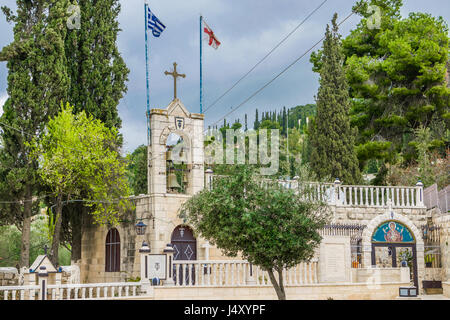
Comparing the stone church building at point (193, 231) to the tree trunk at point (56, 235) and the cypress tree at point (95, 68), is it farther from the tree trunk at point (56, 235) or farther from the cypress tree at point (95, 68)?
the cypress tree at point (95, 68)

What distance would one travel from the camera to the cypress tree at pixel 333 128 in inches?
1064

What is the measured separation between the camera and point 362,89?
109 ft

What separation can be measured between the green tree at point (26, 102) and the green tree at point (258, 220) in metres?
10.2

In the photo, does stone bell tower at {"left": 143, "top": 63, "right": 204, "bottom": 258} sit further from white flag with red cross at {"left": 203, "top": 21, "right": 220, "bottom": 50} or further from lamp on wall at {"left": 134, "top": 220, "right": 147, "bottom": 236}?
white flag with red cross at {"left": 203, "top": 21, "right": 220, "bottom": 50}

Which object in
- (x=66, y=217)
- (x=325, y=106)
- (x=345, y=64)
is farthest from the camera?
(x=345, y=64)

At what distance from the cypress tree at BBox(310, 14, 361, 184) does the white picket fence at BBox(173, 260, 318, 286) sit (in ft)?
27.9

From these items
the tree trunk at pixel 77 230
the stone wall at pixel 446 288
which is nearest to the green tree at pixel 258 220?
the stone wall at pixel 446 288

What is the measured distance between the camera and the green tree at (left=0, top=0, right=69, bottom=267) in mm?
22344

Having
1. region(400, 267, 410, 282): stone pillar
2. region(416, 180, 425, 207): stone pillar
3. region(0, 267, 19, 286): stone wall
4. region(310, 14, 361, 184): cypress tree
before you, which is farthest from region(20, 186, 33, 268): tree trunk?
region(416, 180, 425, 207): stone pillar

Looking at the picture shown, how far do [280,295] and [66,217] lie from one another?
1289 centimetres

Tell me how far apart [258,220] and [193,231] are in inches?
273

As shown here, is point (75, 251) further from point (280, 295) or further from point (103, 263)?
point (280, 295)
